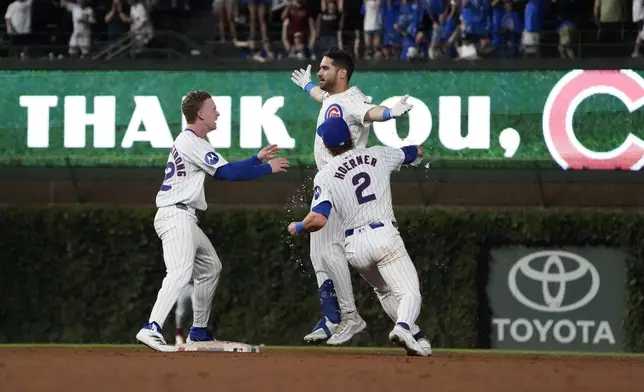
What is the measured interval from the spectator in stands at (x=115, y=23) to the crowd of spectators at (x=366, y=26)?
0.05 feet

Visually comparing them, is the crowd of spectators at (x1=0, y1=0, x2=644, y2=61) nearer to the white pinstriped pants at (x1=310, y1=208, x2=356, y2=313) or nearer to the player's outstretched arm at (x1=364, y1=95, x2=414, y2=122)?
the white pinstriped pants at (x1=310, y1=208, x2=356, y2=313)

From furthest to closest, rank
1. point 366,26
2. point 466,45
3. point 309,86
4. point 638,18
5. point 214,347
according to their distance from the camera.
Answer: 1. point 366,26
2. point 466,45
3. point 638,18
4. point 309,86
5. point 214,347

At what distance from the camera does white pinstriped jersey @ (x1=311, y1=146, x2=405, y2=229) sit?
12.6m

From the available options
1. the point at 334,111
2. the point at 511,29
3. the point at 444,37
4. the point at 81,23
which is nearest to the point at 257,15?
the point at 81,23

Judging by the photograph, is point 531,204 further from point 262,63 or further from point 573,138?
point 262,63

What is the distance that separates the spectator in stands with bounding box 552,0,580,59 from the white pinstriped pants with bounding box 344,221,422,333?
9.01m

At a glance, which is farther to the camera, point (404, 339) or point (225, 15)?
point (225, 15)

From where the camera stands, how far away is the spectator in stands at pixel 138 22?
2255 cm

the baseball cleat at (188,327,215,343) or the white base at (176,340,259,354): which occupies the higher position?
the baseball cleat at (188,327,215,343)

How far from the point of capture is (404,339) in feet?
40.2

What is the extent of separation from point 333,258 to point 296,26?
9254mm

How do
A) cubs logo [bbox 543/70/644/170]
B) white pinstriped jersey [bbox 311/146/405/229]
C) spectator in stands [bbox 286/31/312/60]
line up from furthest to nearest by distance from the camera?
spectator in stands [bbox 286/31/312/60], cubs logo [bbox 543/70/644/170], white pinstriped jersey [bbox 311/146/405/229]

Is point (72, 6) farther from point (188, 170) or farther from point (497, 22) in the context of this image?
point (188, 170)

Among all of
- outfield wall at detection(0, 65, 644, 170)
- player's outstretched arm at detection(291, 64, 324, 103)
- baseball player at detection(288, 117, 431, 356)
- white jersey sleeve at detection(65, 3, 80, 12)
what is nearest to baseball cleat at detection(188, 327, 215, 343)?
baseball player at detection(288, 117, 431, 356)
